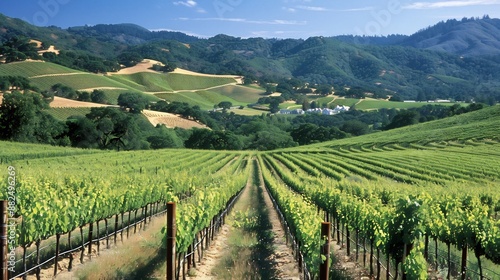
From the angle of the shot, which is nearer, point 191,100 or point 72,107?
point 72,107

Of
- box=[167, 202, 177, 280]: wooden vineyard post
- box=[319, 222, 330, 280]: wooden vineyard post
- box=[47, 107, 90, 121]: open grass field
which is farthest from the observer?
box=[47, 107, 90, 121]: open grass field

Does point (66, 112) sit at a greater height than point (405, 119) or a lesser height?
lesser

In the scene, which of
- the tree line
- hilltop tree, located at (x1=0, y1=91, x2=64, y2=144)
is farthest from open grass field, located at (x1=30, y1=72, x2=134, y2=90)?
hilltop tree, located at (x1=0, y1=91, x2=64, y2=144)

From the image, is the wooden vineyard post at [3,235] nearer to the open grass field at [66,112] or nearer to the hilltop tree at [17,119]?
the hilltop tree at [17,119]

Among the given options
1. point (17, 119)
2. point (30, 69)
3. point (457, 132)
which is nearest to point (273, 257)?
point (17, 119)

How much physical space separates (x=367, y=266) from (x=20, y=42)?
180218mm

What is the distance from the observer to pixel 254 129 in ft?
440

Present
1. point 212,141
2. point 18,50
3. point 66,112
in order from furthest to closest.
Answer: point 18,50
point 66,112
point 212,141

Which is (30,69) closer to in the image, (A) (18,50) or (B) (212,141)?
(A) (18,50)

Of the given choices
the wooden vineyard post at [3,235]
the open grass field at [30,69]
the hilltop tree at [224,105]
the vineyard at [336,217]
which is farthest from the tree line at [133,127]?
the wooden vineyard post at [3,235]

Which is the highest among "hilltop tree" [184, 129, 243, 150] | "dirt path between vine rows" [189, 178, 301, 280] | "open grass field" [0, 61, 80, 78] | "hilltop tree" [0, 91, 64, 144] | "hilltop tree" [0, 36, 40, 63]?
"hilltop tree" [0, 36, 40, 63]

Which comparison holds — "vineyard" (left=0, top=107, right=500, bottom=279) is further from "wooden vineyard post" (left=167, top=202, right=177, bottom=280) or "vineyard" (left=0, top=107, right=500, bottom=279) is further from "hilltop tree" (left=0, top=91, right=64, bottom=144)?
"hilltop tree" (left=0, top=91, right=64, bottom=144)

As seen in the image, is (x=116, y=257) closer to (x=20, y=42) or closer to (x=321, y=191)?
(x=321, y=191)

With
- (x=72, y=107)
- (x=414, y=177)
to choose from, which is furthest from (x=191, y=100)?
(x=414, y=177)
